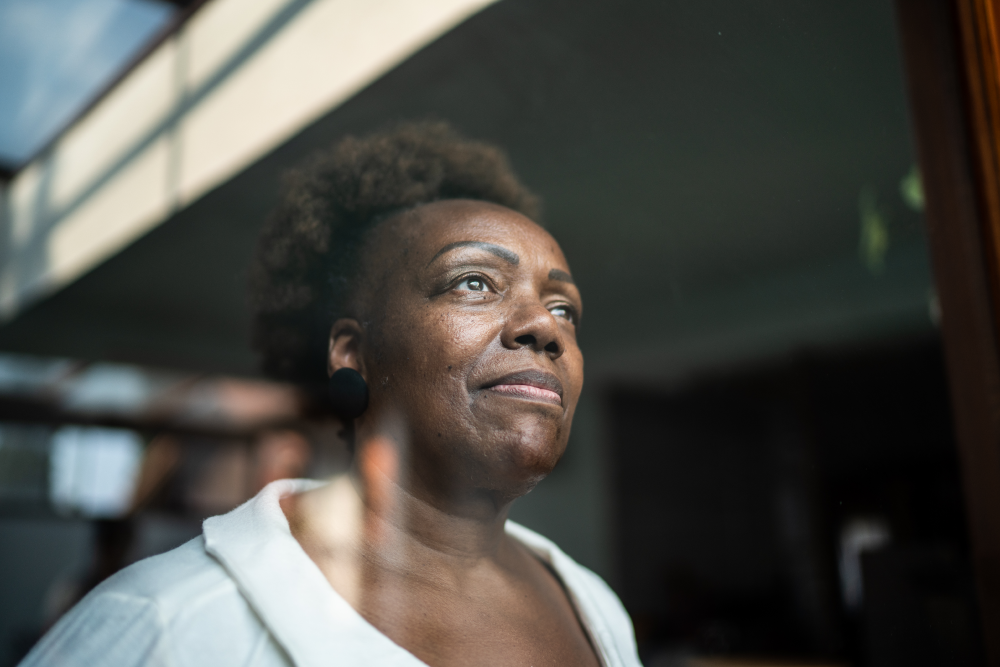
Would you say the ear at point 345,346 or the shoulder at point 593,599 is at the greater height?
the ear at point 345,346

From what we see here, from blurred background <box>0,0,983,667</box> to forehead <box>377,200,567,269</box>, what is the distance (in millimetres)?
112

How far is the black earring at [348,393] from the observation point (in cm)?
89

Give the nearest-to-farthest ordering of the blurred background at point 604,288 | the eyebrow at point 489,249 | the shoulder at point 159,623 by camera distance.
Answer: the shoulder at point 159,623
the blurred background at point 604,288
the eyebrow at point 489,249

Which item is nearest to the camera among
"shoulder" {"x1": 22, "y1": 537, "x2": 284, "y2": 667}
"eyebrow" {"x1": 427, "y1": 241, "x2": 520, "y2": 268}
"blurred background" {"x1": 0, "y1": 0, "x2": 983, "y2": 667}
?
"shoulder" {"x1": 22, "y1": 537, "x2": 284, "y2": 667}

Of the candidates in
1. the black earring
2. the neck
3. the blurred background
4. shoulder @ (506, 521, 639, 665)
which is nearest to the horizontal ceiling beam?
the blurred background

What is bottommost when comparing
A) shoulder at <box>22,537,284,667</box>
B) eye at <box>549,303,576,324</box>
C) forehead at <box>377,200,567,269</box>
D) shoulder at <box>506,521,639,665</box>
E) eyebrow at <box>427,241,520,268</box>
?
shoulder at <box>506,521,639,665</box>

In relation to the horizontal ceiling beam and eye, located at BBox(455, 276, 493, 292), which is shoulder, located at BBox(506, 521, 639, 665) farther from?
the horizontal ceiling beam

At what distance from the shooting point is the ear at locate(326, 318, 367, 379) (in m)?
0.91

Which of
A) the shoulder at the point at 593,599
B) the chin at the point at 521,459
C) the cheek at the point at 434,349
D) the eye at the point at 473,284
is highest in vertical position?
the eye at the point at 473,284

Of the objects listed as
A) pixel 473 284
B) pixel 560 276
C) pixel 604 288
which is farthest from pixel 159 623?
pixel 604 288

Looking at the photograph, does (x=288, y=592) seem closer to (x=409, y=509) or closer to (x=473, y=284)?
(x=409, y=509)

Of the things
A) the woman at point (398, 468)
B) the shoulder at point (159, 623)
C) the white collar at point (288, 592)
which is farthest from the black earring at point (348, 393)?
the shoulder at point (159, 623)

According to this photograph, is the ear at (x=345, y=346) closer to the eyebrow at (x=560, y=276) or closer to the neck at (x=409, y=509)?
the neck at (x=409, y=509)

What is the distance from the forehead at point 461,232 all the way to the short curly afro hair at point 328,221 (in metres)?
0.03
